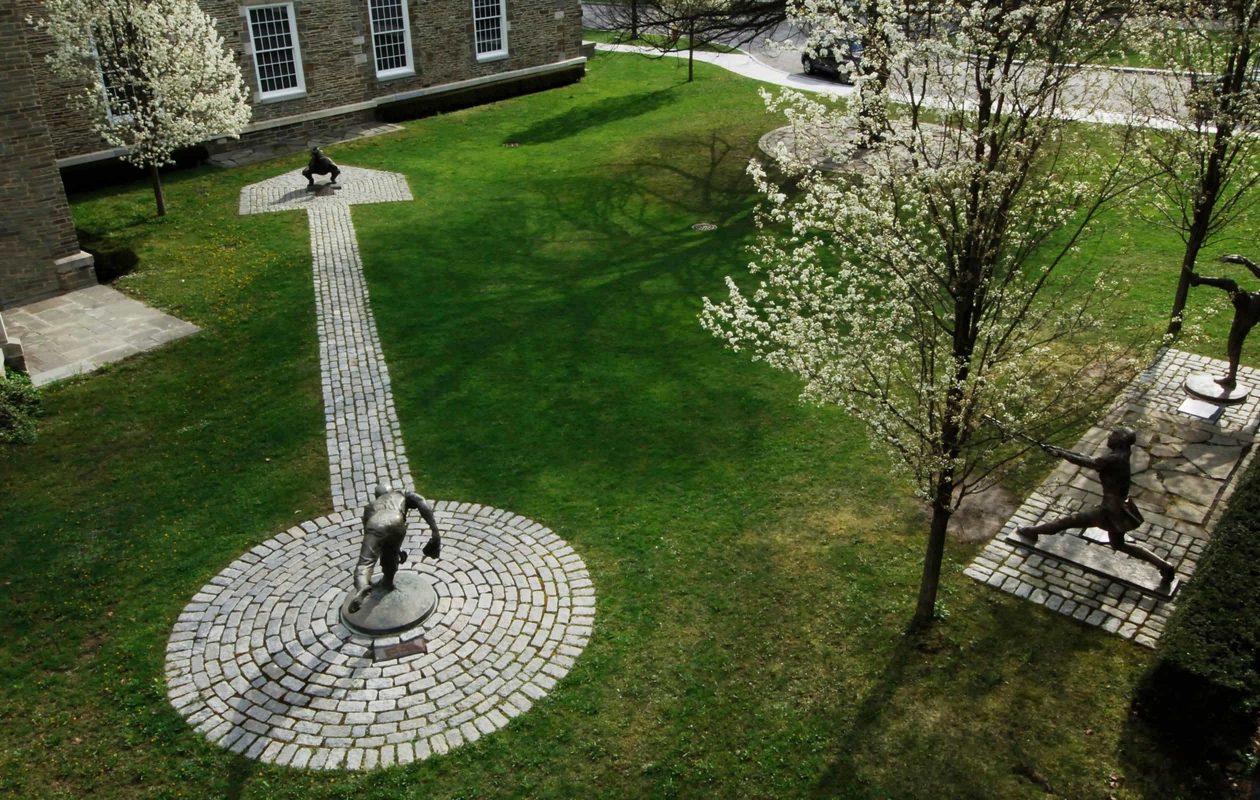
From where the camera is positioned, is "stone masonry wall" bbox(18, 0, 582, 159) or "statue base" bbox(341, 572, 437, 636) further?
"stone masonry wall" bbox(18, 0, 582, 159)

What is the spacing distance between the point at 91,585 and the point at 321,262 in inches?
388

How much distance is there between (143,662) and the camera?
9.93 m

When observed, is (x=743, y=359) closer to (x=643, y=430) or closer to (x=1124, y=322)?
(x=643, y=430)

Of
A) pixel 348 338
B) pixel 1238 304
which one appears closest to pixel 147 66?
pixel 348 338

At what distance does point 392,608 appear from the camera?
10.3m

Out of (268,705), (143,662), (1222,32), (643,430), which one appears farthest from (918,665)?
(1222,32)

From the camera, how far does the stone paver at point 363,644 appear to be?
9.11m

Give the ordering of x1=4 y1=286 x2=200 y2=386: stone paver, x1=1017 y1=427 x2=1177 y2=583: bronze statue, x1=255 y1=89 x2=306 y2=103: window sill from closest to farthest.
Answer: x1=1017 y1=427 x2=1177 y2=583: bronze statue, x1=4 y1=286 x2=200 y2=386: stone paver, x1=255 y1=89 x2=306 y2=103: window sill

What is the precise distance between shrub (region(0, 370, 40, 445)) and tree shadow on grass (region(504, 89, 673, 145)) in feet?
53.8

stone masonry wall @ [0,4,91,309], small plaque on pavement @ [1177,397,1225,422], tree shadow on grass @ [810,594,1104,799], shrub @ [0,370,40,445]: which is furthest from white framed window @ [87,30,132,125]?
small plaque on pavement @ [1177,397,1225,422]

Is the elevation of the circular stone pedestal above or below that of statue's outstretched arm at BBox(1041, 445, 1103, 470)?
below

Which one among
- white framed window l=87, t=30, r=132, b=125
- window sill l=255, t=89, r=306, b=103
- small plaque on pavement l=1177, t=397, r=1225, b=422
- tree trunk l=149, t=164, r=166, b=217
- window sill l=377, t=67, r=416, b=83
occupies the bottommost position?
small plaque on pavement l=1177, t=397, r=1225, b=422

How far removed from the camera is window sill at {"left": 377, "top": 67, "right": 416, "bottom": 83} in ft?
96.2

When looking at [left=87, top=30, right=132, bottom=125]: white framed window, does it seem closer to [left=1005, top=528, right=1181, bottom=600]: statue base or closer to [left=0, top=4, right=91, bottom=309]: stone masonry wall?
[left=0, top=4, right=91, bottom=309]: stone masonry wall
